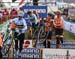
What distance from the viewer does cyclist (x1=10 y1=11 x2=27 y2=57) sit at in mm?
11206

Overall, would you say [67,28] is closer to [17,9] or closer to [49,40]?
[49,40]

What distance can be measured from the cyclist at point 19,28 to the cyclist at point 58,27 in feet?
4.13

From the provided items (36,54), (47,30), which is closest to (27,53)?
(36,54)

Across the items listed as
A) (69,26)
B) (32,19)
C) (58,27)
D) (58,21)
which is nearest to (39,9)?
(32,19)

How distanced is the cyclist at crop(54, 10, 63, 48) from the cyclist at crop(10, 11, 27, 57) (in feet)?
4.13

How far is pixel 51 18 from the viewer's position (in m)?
11.3

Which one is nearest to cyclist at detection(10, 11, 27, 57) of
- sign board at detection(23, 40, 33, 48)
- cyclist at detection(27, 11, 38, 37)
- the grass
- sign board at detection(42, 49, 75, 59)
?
sign board at detection(23, 40, 33, 48)

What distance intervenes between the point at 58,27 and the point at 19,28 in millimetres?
1581

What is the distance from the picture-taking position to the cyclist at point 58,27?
438 inches

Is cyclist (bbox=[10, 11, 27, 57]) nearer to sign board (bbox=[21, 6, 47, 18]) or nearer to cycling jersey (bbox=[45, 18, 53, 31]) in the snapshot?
sign board (bbox=[21, 6, 47, 18])

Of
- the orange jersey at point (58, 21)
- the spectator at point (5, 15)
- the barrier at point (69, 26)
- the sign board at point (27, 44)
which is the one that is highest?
the spectator at point (5, 15)

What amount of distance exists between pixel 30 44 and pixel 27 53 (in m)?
0.39

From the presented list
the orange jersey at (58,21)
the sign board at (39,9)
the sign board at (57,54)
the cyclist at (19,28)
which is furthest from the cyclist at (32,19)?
the sign board at (57,54)

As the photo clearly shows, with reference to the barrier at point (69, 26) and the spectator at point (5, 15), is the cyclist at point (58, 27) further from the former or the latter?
the spectator at point (5, 15)
